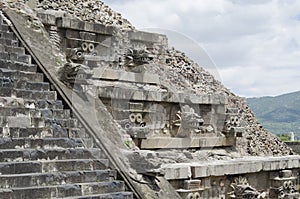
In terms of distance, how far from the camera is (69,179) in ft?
23.7

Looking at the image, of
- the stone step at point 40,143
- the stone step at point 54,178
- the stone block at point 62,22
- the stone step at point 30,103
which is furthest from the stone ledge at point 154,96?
the stone step at point 54,178

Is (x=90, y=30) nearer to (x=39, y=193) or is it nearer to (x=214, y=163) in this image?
(x=214, y=163)

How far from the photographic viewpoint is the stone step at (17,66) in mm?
8805

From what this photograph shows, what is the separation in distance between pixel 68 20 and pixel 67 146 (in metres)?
4.11

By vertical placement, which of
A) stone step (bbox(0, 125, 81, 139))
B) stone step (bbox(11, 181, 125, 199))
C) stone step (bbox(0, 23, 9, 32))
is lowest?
stone step (bbox(11, 181, 125, 199))

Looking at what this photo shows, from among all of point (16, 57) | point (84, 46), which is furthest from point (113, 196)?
point (84, 46)

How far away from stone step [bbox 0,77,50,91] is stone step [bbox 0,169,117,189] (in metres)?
1.95

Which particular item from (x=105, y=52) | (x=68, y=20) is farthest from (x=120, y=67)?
(x=68, y=20)

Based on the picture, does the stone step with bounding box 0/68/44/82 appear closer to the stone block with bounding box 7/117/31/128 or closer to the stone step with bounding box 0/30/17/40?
the stone block with bounding box 7/117/31/128

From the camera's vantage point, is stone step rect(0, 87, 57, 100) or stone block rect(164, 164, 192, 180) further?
stone block rect(164, 164, 192, 180)

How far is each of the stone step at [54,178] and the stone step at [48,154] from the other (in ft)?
1.05

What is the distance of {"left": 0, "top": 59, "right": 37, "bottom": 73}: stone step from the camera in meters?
8.80

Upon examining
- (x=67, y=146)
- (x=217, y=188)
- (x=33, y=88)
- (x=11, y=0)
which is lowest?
(x=217, y=188)

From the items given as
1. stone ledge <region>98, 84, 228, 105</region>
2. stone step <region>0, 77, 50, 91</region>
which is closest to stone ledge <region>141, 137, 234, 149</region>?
stone ledge <region>98, 84, 228, 105</region>
